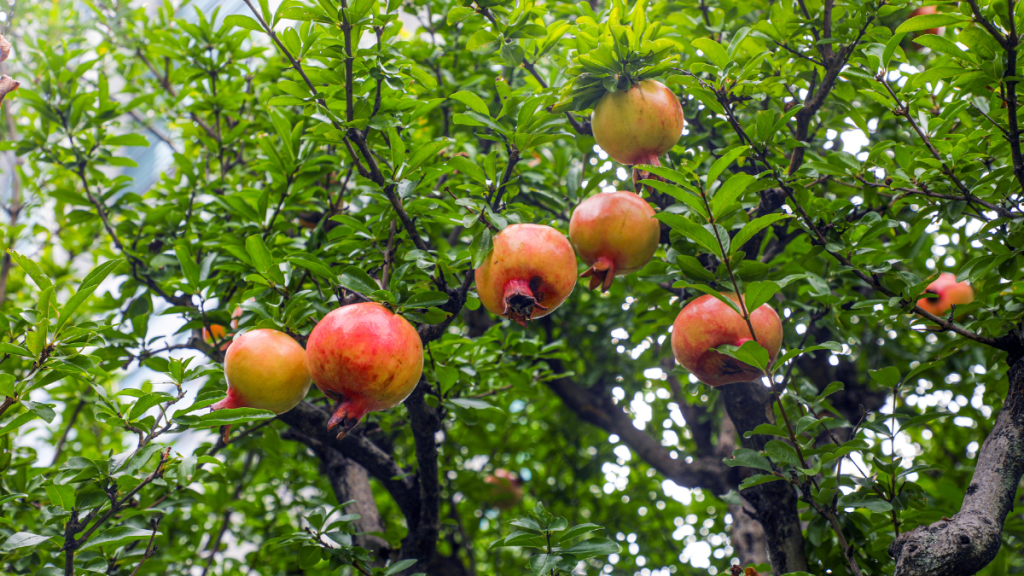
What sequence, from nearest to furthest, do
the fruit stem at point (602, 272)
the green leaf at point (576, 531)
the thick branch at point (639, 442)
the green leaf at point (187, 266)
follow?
the green leaf at point (576, 531), the fruit stem at point (602, 272), the green leaf at point (187, 266), the thick branch at point (639, 442)

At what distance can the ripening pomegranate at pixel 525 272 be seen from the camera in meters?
1.58

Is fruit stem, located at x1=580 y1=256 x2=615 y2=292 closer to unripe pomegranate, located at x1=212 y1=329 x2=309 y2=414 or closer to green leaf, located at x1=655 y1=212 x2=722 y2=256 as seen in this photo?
green leaf, located at x1=655 y1=212 x2=722 y2=256

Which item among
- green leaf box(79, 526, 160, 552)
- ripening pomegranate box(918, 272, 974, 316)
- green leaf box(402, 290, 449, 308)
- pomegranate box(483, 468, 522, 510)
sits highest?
ripening pomegranate box(918, 272, 974, 316)

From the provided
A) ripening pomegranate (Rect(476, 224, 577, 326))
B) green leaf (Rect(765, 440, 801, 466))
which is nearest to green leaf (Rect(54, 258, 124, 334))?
ripening pomegranate (Rect(476, 224, 577, 326))

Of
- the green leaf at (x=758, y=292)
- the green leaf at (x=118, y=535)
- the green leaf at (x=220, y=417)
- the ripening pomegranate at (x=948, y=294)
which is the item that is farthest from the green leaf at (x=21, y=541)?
the ripening pomegranate at (x=948, y=294)

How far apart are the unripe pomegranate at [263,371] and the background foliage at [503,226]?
72 millimetres

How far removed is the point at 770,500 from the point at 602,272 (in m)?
1.06

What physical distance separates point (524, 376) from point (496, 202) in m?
0.93

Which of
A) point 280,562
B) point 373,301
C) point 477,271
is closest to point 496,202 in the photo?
point 477,271

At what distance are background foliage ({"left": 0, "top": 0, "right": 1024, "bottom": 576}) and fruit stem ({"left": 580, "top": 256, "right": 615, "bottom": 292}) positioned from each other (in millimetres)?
190

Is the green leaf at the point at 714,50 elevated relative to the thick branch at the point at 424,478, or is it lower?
elevated

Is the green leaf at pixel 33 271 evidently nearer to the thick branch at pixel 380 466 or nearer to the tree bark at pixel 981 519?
the thick branch at pixel 380 466

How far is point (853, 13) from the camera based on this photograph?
1983 mm

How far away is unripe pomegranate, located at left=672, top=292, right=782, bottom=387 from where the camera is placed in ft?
5.50
